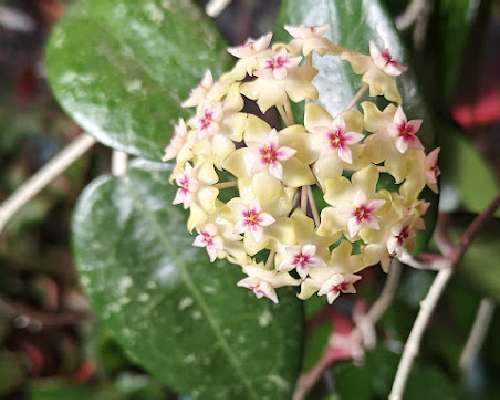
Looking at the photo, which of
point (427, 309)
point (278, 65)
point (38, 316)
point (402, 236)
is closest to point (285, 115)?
point (278, 65)

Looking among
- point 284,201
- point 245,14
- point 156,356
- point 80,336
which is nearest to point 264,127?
point 284,201

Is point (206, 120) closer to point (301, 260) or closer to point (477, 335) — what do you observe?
point (301, 260)

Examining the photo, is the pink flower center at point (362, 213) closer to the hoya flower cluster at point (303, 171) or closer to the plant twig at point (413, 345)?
the hoya flower cluster at point (303, 171)

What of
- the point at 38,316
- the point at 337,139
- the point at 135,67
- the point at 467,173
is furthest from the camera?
the point at 38,316

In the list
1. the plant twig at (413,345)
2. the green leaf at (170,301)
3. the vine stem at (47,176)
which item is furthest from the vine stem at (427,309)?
the vine stem at (47,176)

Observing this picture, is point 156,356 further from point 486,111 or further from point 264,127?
point 486,111

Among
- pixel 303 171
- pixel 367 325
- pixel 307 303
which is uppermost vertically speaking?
pixel 303 171
